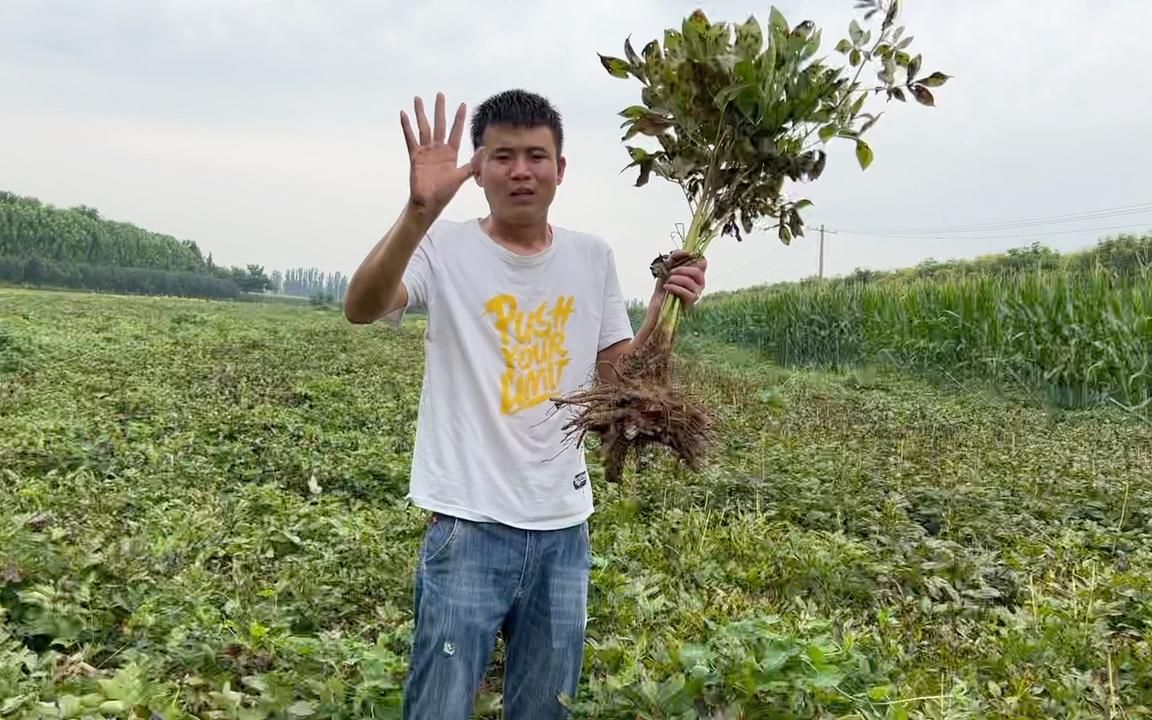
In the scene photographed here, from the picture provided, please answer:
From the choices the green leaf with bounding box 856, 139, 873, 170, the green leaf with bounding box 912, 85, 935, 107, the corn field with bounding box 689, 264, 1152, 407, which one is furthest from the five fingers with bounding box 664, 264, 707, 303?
the corn field with bounding box 689, 264, 1152, 407

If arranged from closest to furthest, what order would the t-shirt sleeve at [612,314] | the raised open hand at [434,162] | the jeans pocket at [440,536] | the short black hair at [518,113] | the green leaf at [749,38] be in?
the raised open hand at [434,162] < the jeans pocket at [440,536] < the short black hair at [518,113] < the t-shirt sleeve at [612,314] < the green leaf at [749,38]

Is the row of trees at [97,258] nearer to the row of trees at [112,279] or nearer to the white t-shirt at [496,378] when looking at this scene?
the row of trees at [112,279]

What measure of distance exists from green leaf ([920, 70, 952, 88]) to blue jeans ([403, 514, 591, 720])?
1.79 meters

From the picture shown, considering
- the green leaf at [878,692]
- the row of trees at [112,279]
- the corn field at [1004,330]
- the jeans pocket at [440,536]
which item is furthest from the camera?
the row of trees at [112,279]

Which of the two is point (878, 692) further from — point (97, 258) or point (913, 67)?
point (97, 258)

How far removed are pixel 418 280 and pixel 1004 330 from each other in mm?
12396

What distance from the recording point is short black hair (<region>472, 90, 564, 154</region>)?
2115mm

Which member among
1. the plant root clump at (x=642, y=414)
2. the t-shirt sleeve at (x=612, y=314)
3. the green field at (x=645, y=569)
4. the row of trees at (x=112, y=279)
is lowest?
the green field at (x=645, y=569)

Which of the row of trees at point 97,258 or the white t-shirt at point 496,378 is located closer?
the white t-shirt at point 496,378

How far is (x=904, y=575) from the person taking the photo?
12.8 ft

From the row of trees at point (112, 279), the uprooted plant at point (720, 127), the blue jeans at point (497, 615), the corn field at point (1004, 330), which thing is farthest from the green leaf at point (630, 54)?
the row of trees at point (112, 279)

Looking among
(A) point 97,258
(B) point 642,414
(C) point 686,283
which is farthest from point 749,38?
(A) point 97,258

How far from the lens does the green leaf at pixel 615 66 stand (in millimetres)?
2746

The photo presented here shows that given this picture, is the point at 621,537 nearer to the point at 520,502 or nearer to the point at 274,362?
the point at 520,502
